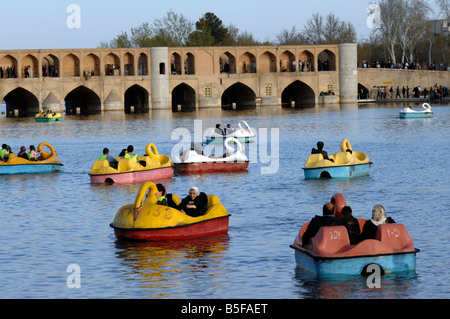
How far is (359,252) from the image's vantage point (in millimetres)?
10836

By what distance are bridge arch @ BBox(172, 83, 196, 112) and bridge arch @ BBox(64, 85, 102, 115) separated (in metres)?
6.15

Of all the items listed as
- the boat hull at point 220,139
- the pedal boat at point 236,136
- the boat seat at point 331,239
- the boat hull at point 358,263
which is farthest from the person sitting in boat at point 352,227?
the pedal boat at point 236,136

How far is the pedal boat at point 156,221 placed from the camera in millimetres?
13703

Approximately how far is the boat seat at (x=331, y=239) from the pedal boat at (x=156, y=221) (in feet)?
11.0

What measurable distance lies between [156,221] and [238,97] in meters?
63.7

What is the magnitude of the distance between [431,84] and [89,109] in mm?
28620

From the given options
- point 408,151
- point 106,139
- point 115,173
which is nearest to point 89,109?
point 106,139

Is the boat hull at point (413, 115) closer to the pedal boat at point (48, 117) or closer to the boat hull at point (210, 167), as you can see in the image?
the pedal boat at point (48, 117)

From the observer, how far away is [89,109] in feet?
237

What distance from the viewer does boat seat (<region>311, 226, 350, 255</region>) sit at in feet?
35.7

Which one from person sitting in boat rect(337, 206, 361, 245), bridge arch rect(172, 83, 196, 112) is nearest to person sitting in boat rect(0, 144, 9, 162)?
person sitting in boat rect(337, 206, 361, 245)

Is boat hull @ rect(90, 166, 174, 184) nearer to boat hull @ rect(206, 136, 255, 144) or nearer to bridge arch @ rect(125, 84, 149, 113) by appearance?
boat hull @ rect(206, 136, 255, 144)
